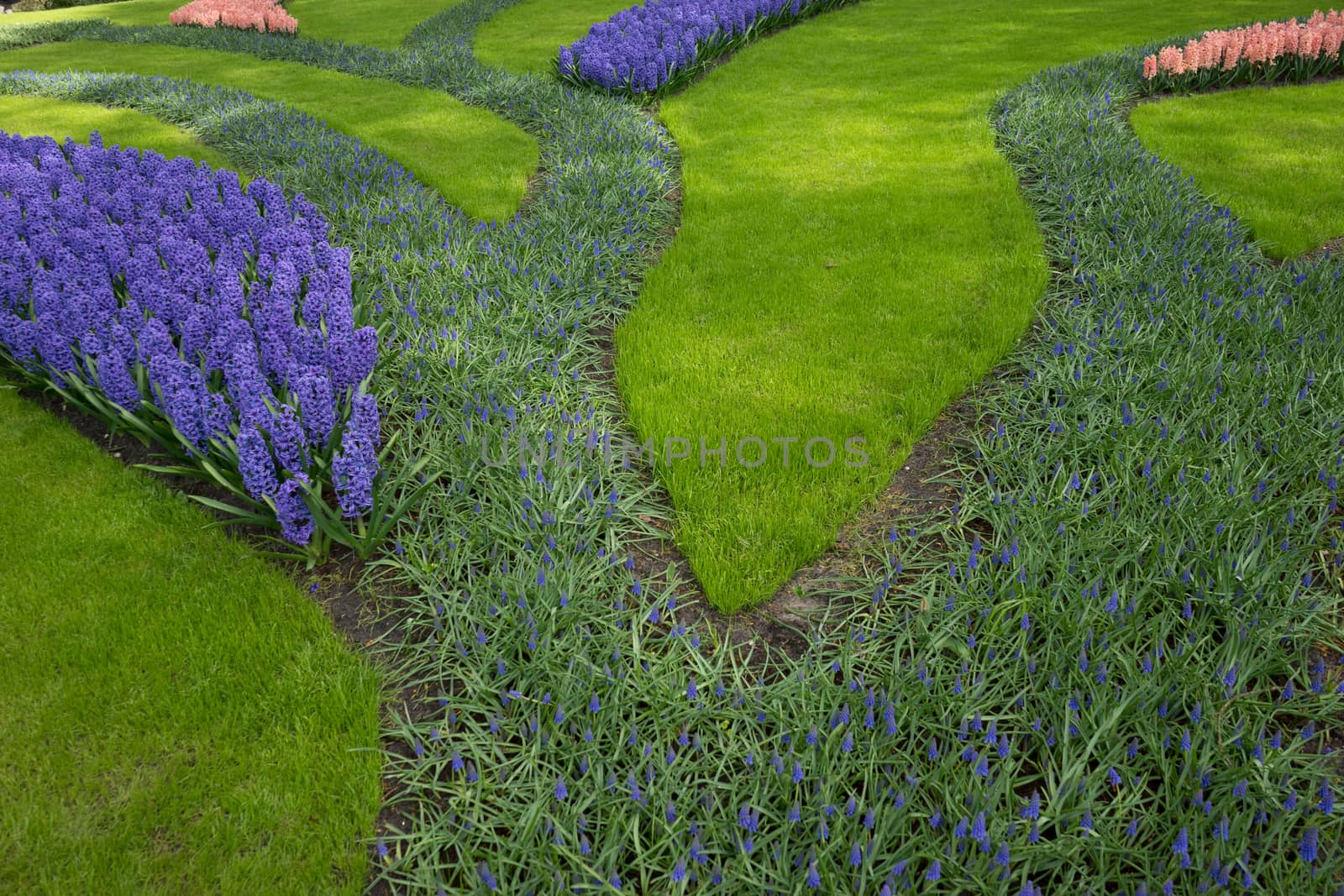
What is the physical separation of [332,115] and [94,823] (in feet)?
31.6

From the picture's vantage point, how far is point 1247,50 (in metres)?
9.65

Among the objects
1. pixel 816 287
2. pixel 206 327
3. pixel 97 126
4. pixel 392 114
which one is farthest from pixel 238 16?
pixel 816 287

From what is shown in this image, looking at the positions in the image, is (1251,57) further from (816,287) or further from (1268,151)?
(816,287)

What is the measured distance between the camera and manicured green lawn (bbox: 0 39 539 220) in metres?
7.85

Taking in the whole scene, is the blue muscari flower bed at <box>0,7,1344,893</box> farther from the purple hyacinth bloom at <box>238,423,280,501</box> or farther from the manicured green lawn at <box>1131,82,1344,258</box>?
the manicured green lawn at <box>1131,82,1344,258</box>

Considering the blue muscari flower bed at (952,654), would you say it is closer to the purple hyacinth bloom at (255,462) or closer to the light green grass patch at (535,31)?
the purple hyacinth bloom at (255,462)

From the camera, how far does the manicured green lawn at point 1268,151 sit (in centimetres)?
644

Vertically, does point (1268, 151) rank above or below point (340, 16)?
below

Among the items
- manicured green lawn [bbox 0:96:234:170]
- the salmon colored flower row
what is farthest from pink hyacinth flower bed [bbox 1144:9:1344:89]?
manicured green lawn [bbox 0:96:234:170]

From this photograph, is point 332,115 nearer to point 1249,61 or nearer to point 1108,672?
point 1108,672

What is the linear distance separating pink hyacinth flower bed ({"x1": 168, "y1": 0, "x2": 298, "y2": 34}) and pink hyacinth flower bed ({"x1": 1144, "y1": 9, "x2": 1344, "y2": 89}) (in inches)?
593

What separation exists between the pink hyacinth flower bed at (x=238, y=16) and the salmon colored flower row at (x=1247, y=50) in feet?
49.3

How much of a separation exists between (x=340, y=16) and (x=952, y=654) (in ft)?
64.7

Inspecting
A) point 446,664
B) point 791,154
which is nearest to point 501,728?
point 446,664
